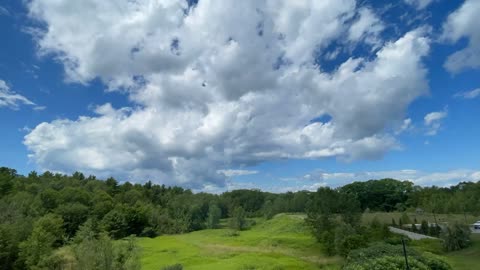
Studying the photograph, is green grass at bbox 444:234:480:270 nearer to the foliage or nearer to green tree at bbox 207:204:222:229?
the foliage

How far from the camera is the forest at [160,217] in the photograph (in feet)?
142

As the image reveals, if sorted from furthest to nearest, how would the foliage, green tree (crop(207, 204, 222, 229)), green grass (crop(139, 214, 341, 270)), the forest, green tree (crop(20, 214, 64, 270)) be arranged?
green tree (crop(207, 204, 222, 229))
the foliage
green tree (crop(20, 214, 64, 270))
green grass (crop(139, 214, 341, 270))
the forest

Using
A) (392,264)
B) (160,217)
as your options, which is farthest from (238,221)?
(392,264)

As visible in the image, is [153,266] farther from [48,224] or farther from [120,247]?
[48,224]

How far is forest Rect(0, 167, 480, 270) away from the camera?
4341 cm

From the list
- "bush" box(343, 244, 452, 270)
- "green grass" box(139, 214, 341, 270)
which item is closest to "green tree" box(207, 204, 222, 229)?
"green grass" box(139, 214, 341, 270)

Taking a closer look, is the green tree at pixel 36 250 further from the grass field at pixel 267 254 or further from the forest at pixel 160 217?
the grass field at pixel 267 254

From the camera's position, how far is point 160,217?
12288 centimetres

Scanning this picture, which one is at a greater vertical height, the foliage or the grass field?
the foliage

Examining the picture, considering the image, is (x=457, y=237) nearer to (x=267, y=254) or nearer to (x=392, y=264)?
(x=267, y=254)

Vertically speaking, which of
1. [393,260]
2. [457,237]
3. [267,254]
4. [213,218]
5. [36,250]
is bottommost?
[267,254]

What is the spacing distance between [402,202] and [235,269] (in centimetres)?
11262

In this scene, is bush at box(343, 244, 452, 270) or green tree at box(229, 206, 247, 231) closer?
bush at box(343, 244, 452, 270)

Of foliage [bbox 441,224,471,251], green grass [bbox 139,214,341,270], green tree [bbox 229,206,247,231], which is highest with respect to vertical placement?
green tree [bbox 229,206,247,231]
